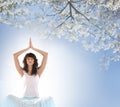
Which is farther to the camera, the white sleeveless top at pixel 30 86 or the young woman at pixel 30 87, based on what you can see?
the white sleeveless top at pixel 30 86

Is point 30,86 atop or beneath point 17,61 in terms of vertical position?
beneath

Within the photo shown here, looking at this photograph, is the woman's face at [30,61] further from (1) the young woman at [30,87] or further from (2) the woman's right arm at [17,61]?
(2) the woman's right arm at [17,61]

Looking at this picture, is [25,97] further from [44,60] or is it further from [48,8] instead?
[48,8]

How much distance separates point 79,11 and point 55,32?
1.15 ft

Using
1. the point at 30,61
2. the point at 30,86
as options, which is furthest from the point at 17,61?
the point at 30,86

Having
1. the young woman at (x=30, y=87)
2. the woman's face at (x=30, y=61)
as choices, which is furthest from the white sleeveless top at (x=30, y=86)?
the woman's face at (x=30, y=61)

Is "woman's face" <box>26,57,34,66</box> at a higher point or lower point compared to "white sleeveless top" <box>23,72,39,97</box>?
higher

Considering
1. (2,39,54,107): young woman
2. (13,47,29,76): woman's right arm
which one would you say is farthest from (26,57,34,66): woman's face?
(13,47,29,76): woman's right arm

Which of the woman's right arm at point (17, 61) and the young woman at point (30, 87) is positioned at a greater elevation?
the woman's right arm at point (17, 61)

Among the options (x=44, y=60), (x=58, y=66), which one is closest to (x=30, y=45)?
(x=44, y=60)

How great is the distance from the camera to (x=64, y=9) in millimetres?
4113

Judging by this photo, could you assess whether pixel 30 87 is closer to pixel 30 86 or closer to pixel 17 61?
pixel 30 86

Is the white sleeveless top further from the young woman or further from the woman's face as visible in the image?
the woman's face

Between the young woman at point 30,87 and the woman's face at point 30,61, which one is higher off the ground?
the woman's face at point 30,61
